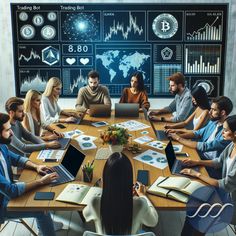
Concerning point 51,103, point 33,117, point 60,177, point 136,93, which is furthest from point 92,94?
point 60,177

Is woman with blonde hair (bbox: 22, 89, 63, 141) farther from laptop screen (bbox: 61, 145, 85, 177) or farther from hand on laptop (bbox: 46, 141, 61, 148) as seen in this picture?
laptop screen (bbox: 61, 145, 85, 177)

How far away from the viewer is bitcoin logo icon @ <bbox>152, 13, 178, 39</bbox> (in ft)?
24.8

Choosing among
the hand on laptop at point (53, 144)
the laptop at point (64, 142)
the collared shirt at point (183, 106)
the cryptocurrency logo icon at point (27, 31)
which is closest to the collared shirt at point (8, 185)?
the hand on laptop at point (53, 144)

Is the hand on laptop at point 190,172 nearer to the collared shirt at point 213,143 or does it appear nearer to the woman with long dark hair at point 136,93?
the collared shirt at point 213,143

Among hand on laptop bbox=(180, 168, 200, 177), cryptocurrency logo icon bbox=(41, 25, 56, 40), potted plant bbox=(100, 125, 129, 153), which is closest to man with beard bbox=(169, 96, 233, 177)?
hand on laptop bbox=(180, 168, 200, 177)

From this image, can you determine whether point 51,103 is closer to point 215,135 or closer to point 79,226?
point 79,226

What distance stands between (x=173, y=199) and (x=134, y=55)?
4.73m

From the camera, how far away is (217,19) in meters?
7.54

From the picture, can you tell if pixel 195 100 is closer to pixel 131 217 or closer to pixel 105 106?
pixel 105 106

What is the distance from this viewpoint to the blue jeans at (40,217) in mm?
3605

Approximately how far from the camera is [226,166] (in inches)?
150

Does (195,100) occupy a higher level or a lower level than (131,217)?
higher

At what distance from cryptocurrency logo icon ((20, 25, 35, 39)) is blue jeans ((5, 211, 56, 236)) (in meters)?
4.56

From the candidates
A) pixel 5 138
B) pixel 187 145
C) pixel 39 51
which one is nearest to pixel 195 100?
pixel 187 145
